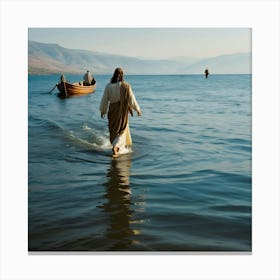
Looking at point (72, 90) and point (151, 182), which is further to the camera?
point (72, 90)

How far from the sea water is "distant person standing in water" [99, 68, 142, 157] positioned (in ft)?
0.84

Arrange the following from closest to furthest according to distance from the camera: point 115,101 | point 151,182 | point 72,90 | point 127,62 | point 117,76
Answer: point 151,182 → point 127,62 → point 117,76 → point 115,101 → point 72,90

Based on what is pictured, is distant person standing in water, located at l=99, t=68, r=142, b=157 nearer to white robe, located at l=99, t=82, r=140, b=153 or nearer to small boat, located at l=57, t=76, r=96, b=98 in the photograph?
white robe, located at l=99, t=82, r=140, b=153

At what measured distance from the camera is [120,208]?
4887 millimetres

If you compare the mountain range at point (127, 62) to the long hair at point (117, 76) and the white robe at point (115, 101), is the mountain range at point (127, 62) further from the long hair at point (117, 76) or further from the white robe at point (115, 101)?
the white robe at point (115, 101)

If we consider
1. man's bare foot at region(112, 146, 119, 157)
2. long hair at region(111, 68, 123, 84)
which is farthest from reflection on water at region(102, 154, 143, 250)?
long hair at region(111, 68, 123, 84)

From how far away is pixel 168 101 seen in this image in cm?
974

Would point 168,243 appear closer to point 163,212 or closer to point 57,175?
point 163,212

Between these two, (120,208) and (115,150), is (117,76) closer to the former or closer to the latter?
(115,150)

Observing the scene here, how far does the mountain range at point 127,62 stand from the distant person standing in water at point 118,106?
0.23m

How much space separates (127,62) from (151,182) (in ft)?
5.55

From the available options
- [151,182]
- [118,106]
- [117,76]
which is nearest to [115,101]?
[118,106]
